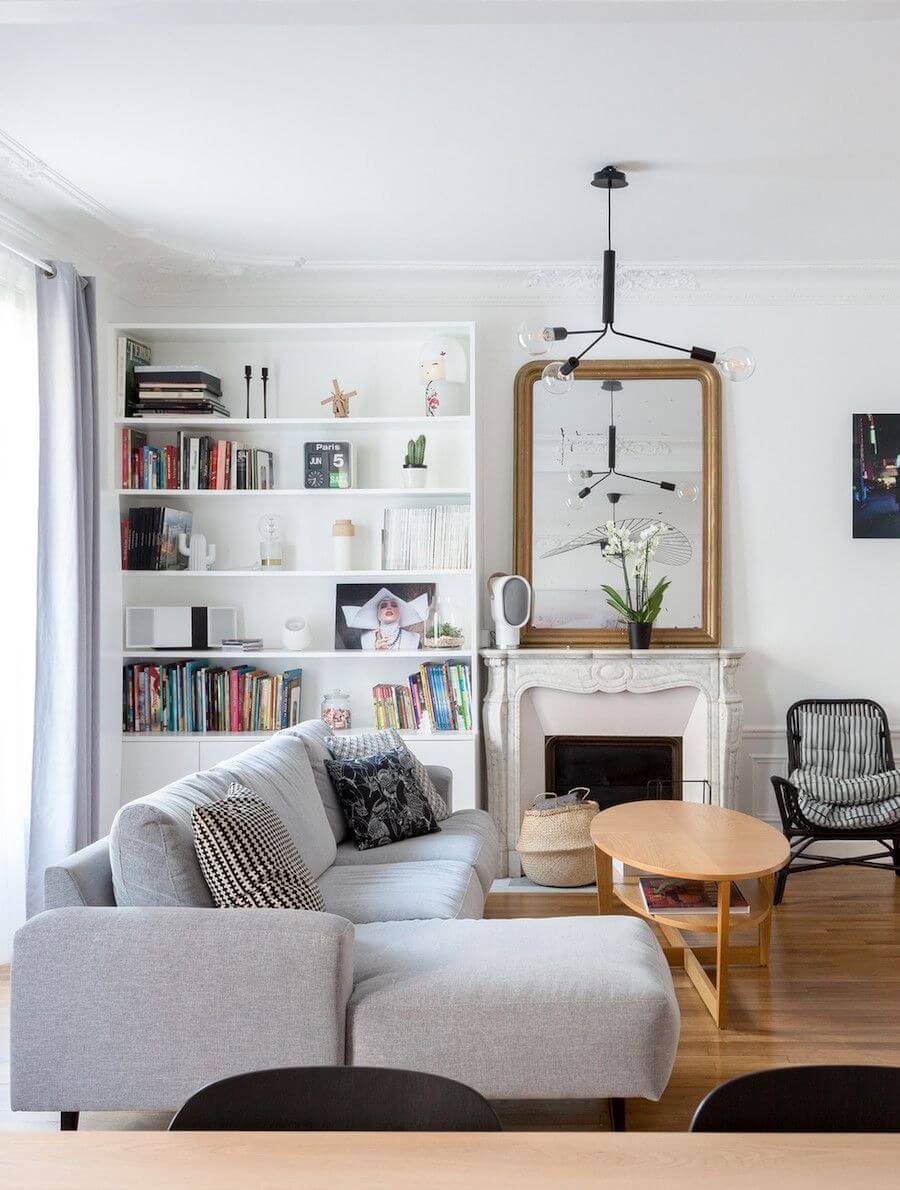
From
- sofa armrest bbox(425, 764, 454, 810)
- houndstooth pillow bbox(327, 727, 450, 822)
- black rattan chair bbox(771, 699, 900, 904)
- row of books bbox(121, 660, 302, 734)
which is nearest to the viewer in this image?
houndstooth pillow bbox(327, 727, 450, 822)

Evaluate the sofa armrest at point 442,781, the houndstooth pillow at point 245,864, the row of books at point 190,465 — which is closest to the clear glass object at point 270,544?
the row of books at point 190,465

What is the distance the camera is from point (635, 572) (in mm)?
→ 4992

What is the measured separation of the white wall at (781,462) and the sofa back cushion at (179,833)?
7.97ft

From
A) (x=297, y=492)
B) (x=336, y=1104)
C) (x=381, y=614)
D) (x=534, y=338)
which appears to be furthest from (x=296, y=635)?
(x=336, y=1104)

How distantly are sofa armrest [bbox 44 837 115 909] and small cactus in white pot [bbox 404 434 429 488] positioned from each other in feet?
8.72

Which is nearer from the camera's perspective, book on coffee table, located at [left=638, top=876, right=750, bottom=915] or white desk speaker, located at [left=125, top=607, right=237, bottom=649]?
book on coffee table, located at [left=638, top=876, right=750, bottom=915]

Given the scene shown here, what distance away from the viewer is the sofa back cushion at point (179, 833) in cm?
243

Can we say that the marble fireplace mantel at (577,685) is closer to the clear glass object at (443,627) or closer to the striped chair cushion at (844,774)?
the clear glass object at (443,627)

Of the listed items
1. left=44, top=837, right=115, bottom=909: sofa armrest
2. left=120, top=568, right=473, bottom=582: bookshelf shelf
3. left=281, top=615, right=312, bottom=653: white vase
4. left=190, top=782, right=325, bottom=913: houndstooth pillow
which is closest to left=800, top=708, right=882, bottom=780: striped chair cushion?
left=120, top=568, right=473, bottom=582: bookshelf shelf

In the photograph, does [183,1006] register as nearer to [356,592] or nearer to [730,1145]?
[730,1145]

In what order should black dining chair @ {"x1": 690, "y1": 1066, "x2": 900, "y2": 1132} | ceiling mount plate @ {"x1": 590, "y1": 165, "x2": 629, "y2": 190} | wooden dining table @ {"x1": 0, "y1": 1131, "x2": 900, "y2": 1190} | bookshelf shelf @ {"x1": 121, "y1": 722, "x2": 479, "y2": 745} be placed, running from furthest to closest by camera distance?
bookshelf shelf @ {"x1": 121, "y1": 722, "x2": 479, "y2": 745} → ceiling mount plate @ {"x1": 590, "y1": 165, "x2": 629, "y2": 190} → black dining chair @ {"x1": 690, "y1": 1066, "x2": 900, "y2": 1132} → wooden dining table @ {"x1": 0, "y1": 1131, "x2": 900, "y2": 1190}

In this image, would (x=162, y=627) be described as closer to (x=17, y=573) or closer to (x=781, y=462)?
(x=17, y=573)

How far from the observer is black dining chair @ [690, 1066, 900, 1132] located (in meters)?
1.20

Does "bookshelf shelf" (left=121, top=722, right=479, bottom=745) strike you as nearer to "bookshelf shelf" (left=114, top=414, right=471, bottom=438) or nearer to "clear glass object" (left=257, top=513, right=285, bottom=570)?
"clear glass object" (left=257, top=513, right=285, bottom=570)
